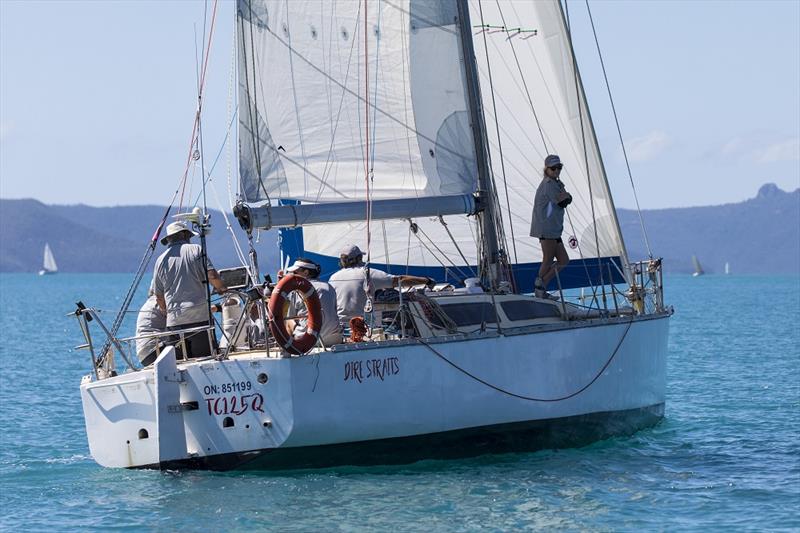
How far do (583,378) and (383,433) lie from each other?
104 inches

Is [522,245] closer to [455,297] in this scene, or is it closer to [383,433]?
[455,297]

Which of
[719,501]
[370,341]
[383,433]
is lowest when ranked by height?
[719,501]

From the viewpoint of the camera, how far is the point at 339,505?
41.1ft

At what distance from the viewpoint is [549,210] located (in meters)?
15.8

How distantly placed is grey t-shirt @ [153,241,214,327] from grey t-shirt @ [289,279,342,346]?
98 centimetres

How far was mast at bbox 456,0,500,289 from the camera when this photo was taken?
1544cm

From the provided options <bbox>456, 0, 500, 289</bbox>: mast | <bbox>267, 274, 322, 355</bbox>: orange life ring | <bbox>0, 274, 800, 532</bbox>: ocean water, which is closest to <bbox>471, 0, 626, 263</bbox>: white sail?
<bbox>456, 0, 500, 289</bbox>: mast

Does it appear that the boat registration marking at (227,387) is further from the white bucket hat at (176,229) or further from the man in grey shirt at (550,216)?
the man in grey shirt at (550,216)

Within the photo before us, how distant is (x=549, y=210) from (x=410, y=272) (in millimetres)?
3041

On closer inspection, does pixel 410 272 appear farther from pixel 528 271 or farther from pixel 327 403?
pixel 327 403

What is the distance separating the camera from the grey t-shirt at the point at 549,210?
15.8 metres

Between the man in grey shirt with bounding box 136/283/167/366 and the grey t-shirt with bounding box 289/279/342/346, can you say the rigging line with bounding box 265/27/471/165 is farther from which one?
the man in grey shirt with bounding box 136/283/167/366

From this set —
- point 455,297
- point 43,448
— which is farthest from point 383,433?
point 43,448

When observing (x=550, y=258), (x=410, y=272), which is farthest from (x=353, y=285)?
(x=410, y=272)
